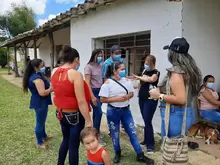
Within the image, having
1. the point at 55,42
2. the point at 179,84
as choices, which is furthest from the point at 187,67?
the point at 55,42

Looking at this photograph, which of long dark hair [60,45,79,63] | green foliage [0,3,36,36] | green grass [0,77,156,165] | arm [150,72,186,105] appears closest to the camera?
arm [150,72,186,105]

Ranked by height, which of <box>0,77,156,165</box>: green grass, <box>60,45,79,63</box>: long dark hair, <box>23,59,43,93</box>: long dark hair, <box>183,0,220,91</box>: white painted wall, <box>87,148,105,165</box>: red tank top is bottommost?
<box>0,77,156,165</box>: green grass

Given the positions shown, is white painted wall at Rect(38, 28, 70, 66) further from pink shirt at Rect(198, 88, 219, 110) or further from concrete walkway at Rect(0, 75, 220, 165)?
concrete walkway at Rect(0, 75, 220, 165)

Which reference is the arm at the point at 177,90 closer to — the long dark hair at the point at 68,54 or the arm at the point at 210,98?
the long dark hair at the point at 68,54

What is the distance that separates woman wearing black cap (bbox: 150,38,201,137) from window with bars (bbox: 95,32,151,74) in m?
2.64

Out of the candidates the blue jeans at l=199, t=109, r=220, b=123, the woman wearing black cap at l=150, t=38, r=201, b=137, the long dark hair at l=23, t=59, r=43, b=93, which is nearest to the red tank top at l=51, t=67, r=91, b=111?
the woman wearing black cap at l=150, t=38, r=201, b=137

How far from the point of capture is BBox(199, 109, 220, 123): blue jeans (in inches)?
151

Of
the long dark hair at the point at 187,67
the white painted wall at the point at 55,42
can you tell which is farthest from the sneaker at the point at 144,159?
the white painted wall at the point at 55,42

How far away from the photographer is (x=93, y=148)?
216cm

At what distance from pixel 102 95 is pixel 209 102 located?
6.69 ft

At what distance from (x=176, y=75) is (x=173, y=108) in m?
0.33

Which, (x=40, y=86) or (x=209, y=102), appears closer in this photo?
(x=40, y=86)

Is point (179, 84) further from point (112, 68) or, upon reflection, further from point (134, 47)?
point (134, 47)

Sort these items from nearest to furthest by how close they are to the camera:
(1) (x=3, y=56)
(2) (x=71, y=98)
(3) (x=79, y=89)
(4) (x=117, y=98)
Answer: (3) (x=79, y=89) → (2) (x=71, y=98) → (4) (x=117, y=98) → (1) (x=3, y=56)
